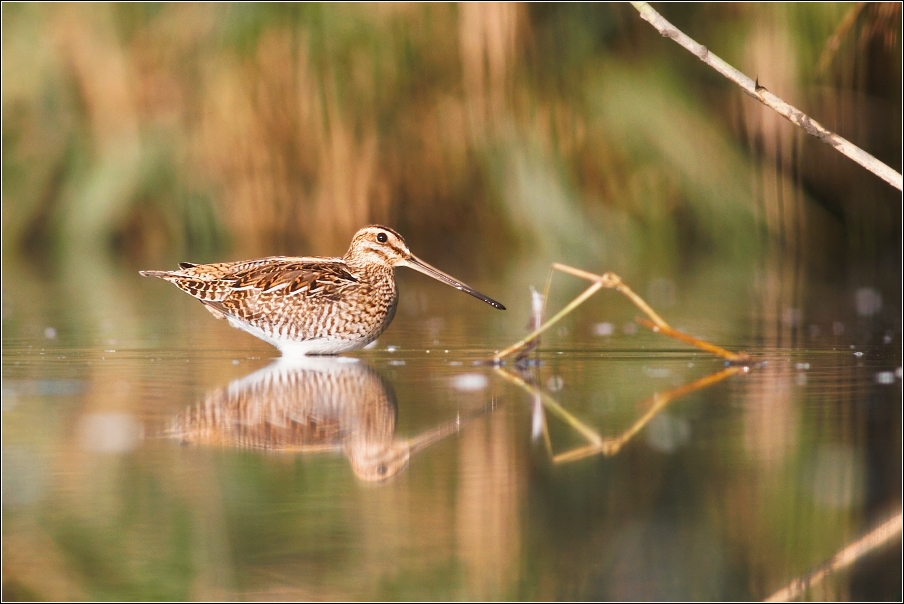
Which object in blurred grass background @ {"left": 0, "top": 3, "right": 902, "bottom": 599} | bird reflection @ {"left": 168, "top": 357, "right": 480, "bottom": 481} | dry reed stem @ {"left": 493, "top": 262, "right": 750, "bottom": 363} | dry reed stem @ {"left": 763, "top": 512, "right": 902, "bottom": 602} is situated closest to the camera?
dry reed stem @ {"left": 763, "top": 512, "right": 902, "bottom": 602}

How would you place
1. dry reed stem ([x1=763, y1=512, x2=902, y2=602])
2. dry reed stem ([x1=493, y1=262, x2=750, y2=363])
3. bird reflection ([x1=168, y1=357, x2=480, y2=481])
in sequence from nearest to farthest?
dry reed stem ([x1=763, y1=512, x2=902, y2=602])
bird reflection ([x1=168, y1=357, x2=480, y2=481])
dry reed stem ([x1=493, y1=262, x2=750, y2=363])

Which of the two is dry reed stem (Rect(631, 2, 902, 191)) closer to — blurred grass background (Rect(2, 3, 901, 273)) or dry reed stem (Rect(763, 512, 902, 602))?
dry reed stem (Rect(763, 512, 902, 602))

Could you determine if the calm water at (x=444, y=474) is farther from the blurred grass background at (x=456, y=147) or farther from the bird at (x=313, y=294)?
the blurred grass background at (x=456, y=147)

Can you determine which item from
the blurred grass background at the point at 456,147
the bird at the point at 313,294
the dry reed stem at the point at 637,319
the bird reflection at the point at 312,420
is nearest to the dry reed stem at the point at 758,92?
the dry reed stem at the point at 637,319

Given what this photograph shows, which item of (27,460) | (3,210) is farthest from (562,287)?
(27,460)

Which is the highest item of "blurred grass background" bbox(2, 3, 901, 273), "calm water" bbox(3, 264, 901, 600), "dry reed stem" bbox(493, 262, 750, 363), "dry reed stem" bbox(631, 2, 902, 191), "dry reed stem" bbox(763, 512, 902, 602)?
"blurred grass background" bbox(2, 3, 901, 273)

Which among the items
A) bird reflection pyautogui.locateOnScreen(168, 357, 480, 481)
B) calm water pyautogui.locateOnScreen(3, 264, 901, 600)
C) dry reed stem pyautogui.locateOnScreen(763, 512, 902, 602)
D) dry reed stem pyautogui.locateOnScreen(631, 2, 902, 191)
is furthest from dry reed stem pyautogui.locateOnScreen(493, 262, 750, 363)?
dry reed stem pyautogui.locateOnScreen(763, 512, 902, 602)

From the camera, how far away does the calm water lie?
2479 mm

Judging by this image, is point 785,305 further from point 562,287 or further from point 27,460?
point 27,460

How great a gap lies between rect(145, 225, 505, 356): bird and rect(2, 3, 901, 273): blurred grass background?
291cm

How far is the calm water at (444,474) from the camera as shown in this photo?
2.48 metres

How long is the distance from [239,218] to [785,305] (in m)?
4.03

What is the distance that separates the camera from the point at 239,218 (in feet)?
30.3

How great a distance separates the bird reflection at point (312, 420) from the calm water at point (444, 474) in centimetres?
1
